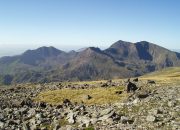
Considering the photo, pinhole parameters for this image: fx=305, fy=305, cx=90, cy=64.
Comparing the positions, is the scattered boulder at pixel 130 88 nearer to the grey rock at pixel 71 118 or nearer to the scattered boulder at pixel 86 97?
the scattered boulder at pixel 86 97

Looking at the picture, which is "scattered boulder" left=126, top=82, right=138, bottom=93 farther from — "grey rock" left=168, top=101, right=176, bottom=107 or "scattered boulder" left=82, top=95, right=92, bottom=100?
"grey rock" left=168, top=101, right=176, bottom=107

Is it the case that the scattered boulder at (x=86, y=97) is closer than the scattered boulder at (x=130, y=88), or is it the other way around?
the scattered boulder at (x=86, y=97)

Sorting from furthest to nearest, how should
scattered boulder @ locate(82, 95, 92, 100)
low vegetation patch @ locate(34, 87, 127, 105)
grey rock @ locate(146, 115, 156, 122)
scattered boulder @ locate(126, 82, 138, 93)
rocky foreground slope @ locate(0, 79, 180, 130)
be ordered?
1. scattered boulder @ locate(126, 82, 138, 93)
2. scattered boulder @ locate(82, 95, 92, 100)
3. low vegetation patch @ locate(34, 87, 127, 105)
4. grey rock @ locate(146, 115, 156, 122)
5. rocky foreground slope @ locate(0, 79, 180, 130)

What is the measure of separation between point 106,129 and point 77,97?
120 ft

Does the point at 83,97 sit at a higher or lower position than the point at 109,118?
lower

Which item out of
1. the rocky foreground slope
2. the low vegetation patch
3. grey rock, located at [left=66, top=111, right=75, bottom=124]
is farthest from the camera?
the low vegetation patch

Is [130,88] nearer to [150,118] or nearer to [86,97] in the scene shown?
[86,97]

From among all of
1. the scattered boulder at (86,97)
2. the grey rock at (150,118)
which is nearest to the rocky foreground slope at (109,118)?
the grey rock at (150,118)

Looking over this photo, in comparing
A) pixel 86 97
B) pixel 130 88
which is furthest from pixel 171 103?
pixel 130 88

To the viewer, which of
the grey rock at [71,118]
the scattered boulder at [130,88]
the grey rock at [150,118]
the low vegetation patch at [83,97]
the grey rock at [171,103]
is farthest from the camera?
the scattered boulder at [130,88]

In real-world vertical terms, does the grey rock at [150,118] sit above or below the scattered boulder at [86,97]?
above

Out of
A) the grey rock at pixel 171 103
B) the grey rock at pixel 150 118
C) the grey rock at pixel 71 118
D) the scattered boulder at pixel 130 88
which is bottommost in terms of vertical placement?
the grey rock at pixel 71 118

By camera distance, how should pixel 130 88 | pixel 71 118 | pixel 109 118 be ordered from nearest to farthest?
pixel 109 118
pixel 71 118
pixel 130 88

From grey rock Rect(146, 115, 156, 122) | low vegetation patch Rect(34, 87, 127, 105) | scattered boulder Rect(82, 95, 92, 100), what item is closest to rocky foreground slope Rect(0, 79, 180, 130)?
grey rock Rect(146, 115, 156, 122)
